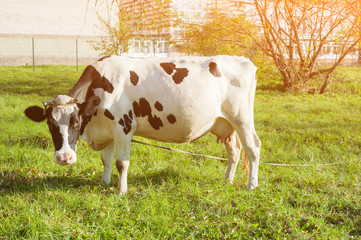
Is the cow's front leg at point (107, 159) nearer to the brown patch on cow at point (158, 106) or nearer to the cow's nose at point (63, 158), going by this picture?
the brown patch on cow at point (158, 106)

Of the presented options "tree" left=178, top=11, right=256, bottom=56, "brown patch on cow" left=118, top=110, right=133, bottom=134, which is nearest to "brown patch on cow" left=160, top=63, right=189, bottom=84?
"brown patch on cow" left=118, top=110, right=133, bottom=134

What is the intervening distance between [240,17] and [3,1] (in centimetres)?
2122

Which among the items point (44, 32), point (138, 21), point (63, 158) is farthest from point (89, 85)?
point (44, 32)

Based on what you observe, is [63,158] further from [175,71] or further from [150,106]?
[175,71]

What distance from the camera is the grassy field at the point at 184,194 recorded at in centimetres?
360

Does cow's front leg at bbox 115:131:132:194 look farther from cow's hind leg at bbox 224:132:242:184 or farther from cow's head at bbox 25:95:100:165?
cow's hind leg at bbox 224:132:242:184

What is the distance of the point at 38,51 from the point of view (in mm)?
26797

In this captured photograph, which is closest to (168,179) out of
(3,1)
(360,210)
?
(360,210)

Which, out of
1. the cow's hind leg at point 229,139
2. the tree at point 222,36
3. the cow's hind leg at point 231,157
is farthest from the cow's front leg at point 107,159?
the tree at point 222,36

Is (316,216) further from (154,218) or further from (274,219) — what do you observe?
(154,218)

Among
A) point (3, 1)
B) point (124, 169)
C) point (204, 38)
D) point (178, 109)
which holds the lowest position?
point (124, 169)

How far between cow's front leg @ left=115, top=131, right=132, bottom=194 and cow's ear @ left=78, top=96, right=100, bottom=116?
482 millimetres

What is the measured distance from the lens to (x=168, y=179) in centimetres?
496

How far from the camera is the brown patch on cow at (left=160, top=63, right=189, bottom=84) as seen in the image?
4438mm
